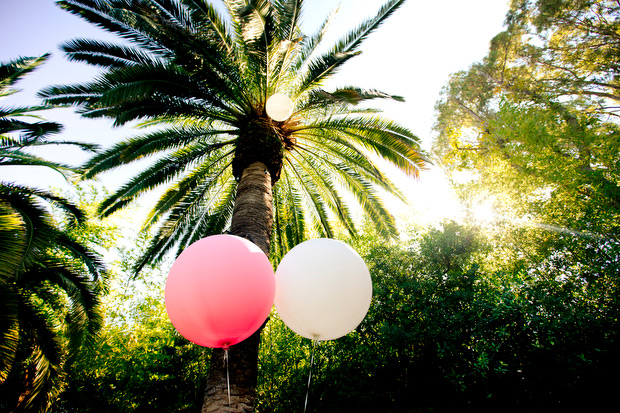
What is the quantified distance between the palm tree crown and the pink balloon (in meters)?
2.83

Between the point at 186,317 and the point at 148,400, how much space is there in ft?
26.3

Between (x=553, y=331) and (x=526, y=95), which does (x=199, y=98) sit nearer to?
(x=553, y=331)

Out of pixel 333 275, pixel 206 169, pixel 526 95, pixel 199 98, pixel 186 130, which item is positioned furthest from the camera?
pixel 526 95

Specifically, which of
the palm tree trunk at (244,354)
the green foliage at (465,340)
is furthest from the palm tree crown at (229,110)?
the green foliage at (465,340)

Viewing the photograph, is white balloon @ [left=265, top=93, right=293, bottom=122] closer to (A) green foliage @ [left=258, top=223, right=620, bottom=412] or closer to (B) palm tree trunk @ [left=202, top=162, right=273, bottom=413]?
(B) palm tree trunk @ [left=202, top=162, right=273, bottom=413]

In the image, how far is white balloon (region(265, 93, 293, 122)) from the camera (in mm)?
4898

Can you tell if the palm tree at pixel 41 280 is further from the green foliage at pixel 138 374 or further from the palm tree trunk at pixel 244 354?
the palm tree trunk at pixel 244 354

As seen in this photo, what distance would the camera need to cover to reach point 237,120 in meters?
5.92

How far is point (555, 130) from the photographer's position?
20.5ft

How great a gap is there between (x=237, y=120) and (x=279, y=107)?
1.38 metres

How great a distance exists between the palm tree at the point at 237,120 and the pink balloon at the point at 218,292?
3.68 feet

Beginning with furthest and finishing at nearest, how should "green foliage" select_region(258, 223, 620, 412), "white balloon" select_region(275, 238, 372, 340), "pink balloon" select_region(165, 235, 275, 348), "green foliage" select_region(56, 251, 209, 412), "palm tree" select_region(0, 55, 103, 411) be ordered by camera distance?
"green foliage" select_region(56, 251, 209, 412)
"palm tree" select_region(0, 55, 103, 411)
"green foliage" select_region(258, 223, 620, 412)
"white balloon" select_region(275, 238, 372, 340)
"pink balloon" select_region(165, 235, 275, 348)

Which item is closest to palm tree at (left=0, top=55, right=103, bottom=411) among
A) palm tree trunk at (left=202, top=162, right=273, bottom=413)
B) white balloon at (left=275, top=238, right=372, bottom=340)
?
palm tree trunk at (left=202, top=162, right=273, bottom=413)

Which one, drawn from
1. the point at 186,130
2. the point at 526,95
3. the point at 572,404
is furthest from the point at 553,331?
the point at 526,95
